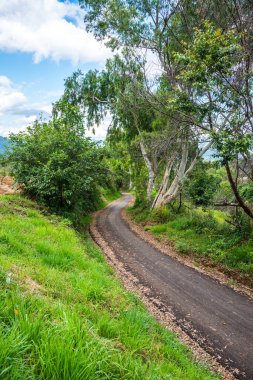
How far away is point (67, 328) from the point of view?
115 inches

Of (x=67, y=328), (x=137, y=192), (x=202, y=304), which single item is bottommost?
(x=202, y=304)

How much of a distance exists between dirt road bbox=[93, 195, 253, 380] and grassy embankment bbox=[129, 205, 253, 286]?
1.27 metres

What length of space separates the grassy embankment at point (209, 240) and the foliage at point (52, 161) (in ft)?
20.9

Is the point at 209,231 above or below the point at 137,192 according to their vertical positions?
below

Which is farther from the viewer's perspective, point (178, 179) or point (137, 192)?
point (137, 192)

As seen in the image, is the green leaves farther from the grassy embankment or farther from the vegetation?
the grassy embankment

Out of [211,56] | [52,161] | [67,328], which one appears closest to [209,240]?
[211,56]

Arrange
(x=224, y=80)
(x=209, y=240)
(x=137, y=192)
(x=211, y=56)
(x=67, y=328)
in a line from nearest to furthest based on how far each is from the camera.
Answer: (x=67, y=328)
(x=211, y=56)
(x=224, y=80)
(x=209, y=240)
(x=137, y=192)

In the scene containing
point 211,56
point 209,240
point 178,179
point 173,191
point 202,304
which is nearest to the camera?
point 202,304

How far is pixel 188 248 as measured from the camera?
13.3 meters

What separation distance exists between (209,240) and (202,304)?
5.85 m

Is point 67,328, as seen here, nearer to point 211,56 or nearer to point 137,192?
point 211,56

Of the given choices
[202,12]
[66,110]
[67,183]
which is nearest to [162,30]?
[202,12]

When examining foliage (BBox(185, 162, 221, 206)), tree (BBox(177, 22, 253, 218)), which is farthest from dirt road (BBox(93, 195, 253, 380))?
tree (BBox(177, 22, 253, 218))
